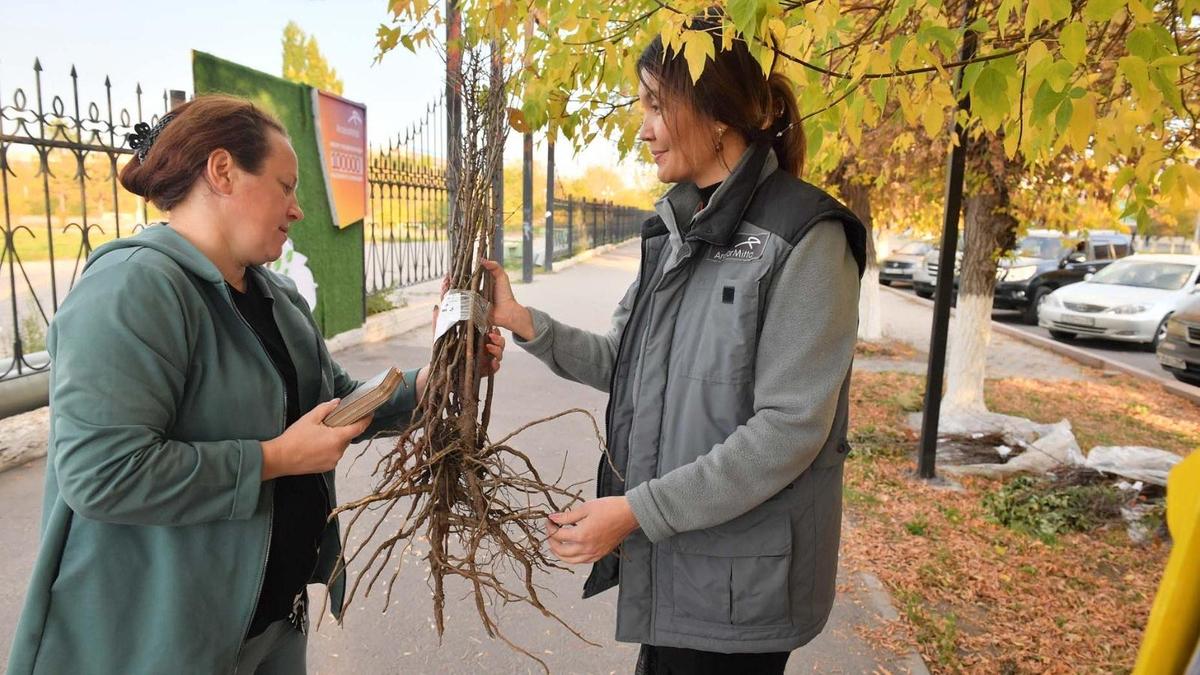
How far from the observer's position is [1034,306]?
14219 millimetres

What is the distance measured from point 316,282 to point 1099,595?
652 cm

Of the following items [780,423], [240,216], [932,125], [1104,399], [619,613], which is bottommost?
[1104,399]

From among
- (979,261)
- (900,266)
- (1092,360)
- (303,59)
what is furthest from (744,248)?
(303,59)

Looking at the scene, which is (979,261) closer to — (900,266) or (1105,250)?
(1105,250)

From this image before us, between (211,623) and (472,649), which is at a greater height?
(211,623)

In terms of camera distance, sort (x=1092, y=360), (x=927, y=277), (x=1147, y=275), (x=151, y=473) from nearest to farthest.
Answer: (x=151, y=473) < (x=1092, y=360) < (x=1147, y=275) < (x=927, y=277)

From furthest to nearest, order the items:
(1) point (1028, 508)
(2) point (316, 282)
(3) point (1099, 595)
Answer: (2) point (316, 282)
(1) point (1028, 508)
(3) point (1099, 595)

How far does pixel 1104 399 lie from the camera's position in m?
7.61

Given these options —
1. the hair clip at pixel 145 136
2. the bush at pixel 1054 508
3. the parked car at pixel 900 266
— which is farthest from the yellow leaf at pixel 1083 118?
the parked car at pixel 900 266

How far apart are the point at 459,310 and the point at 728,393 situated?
0.64 metres

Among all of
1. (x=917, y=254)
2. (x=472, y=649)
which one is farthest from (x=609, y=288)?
(x=472, y=649)

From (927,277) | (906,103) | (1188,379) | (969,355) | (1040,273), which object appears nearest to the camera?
(906,103)

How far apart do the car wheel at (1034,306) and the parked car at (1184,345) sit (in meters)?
5.36

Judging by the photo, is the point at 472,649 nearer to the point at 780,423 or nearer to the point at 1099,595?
the point at 780,423
